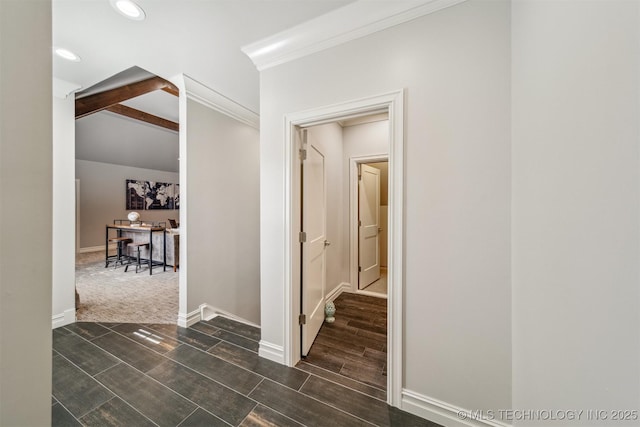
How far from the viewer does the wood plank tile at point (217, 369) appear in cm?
173

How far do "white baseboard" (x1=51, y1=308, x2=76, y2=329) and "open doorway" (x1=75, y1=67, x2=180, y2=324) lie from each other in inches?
5.8

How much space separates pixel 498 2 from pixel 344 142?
2.57m

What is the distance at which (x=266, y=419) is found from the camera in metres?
1.44

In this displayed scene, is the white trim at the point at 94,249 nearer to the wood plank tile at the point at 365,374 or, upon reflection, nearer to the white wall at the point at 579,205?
the wood plank tile at the point at 365,374

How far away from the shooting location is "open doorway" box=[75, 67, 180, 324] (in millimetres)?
2980

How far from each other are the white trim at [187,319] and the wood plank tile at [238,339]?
1.21 feet

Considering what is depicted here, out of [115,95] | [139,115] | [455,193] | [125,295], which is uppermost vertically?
[139,115]

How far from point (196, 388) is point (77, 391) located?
80cm

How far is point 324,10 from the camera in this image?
1.61 m

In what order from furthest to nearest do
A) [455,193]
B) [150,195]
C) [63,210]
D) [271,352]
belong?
[150,195]
[63,210]
[271,352]
[455,193]

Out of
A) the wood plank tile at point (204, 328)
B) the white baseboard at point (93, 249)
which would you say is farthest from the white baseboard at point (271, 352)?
the white baseboard at point (93, 249)

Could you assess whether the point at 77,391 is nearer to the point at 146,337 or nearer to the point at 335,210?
the point at 146,337

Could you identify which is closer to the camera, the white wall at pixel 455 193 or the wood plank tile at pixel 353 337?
the white wall at pixel 455 193

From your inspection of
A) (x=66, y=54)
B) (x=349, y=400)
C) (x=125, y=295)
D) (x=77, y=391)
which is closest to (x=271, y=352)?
(x=349, y=400)
